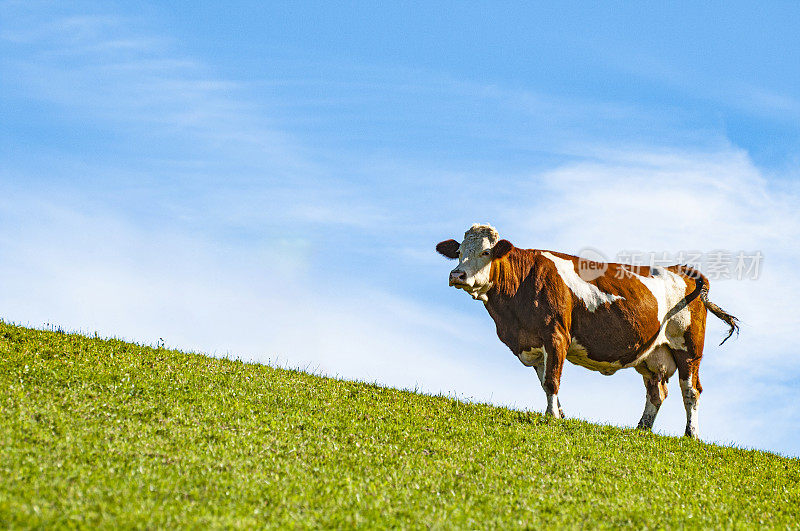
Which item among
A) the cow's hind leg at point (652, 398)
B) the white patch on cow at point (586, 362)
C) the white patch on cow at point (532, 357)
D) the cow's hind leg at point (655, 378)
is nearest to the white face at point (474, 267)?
the white patch on cow at point (532, 357)

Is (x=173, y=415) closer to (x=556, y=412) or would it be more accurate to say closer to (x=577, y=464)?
(x=577, y=464)

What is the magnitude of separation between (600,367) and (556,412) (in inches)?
105

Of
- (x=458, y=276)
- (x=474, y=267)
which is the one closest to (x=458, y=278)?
(x=458, y=276)

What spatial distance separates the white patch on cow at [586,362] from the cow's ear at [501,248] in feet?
8.98

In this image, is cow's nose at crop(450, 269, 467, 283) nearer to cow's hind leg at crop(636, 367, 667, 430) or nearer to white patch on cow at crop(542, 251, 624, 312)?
white patch on cow at crop(542, 251, 624, 312)

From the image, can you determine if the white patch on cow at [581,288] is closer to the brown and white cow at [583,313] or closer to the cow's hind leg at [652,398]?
the brown and white cow at [583,313]

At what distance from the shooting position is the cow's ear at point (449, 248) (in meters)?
19.6

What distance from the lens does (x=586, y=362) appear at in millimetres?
19219

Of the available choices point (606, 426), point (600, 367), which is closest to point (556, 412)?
point (606, 426)

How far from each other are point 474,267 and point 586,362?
153 inches

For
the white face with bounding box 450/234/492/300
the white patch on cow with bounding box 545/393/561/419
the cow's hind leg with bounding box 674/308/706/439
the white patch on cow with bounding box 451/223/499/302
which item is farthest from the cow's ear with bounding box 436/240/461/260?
the cow's hind leg with bounding box 674/308/706/439

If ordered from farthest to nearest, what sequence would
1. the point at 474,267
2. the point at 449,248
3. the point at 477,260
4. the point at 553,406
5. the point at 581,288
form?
the point at 449,248 → the point at 581,288 → the point at 477,260 → the point at 474,267 → the point at 553,406

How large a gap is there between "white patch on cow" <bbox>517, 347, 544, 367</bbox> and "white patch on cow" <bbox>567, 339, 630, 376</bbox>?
996 mm

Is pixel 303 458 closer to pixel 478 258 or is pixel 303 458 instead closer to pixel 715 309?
pixel 478 258
